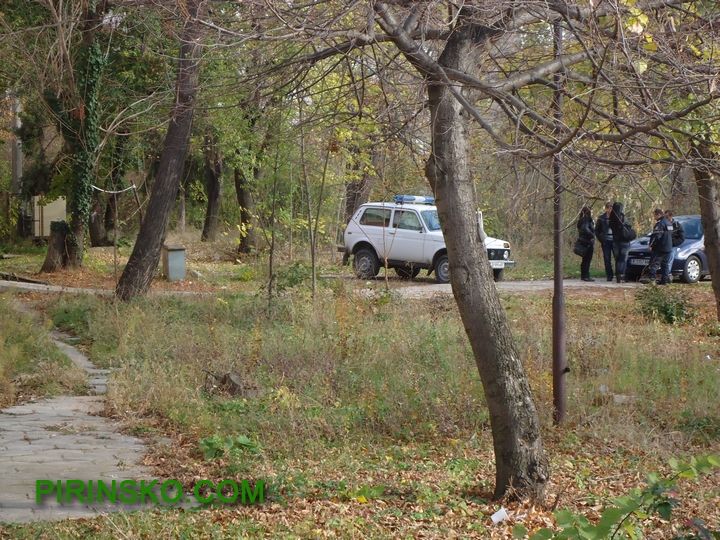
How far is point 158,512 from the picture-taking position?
5.22 metres

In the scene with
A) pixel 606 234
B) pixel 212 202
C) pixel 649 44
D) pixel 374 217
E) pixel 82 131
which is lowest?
pixel 606 234

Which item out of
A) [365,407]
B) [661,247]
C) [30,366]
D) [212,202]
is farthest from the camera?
[212,202]

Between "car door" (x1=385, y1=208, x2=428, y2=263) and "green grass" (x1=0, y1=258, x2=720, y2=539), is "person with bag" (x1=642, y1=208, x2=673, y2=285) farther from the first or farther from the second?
"green grass" (x1=0, y1=258, x2=720, y2=539)

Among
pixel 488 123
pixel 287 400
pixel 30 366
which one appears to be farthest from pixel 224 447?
pixel 30 366

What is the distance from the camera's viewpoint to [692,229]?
21.4 m

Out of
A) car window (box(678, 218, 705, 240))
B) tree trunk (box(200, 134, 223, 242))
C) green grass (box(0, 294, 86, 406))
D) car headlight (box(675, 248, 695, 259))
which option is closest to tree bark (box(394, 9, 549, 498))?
green grass (box(0, 294, 86, 406))

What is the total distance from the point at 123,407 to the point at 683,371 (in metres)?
6.55

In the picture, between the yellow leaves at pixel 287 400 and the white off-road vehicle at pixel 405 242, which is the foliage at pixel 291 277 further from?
the white off-road vehicle at pixel 405 242

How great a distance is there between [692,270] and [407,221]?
7.46m

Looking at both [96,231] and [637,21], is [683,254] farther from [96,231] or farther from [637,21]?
[96,231]

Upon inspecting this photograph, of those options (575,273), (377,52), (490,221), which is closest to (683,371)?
(377,52)

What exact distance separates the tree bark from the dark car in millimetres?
15114

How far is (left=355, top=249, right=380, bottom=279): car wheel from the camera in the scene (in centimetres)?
2125

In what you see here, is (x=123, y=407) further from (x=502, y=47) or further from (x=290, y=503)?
(x=502, y=47)
